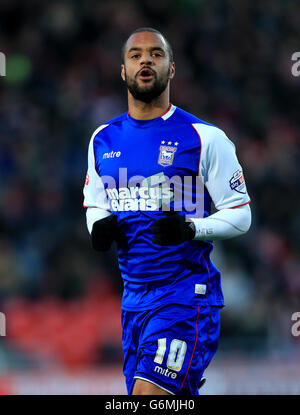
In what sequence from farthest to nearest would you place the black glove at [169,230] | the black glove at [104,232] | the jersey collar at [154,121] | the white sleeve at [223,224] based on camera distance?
the jersey collar at [154,121] → the black glove at [104,232] → the white sleeve at [223,224] → the black glove at [169,230]

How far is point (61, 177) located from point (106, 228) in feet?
21.1

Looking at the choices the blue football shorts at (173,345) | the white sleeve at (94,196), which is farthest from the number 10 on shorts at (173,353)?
the white sleeve at (94,196)

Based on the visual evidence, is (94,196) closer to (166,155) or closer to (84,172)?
(166,155)

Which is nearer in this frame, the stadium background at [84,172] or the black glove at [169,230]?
the black glove at [169,230]

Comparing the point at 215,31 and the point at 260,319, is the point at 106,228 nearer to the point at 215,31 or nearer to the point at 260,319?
the point at 260,319

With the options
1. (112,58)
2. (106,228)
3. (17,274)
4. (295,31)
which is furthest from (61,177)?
(106,228)

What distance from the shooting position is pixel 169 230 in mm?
4051

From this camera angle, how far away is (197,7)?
13.6 meters

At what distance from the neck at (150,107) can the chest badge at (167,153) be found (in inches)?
9.8

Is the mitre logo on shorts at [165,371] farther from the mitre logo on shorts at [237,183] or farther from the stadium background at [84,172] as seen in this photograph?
the stadium background at [84,172]

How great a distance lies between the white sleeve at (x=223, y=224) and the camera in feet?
13.9

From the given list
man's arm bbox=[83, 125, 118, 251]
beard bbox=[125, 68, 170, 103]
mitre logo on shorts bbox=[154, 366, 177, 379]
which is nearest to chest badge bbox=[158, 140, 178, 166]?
beard bbox=[125, 68, 170, 103]

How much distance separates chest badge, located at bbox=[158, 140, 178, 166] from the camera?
436 centimetres

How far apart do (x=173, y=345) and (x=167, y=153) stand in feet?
3.52
